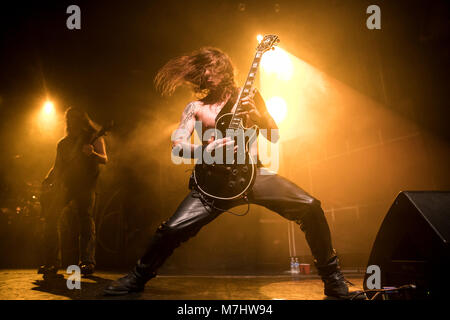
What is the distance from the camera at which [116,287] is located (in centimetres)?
246

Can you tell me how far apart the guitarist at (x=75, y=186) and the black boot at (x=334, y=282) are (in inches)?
119

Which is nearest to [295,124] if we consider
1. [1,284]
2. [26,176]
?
[1,284]

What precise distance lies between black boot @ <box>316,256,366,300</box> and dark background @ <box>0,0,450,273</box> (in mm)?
2499

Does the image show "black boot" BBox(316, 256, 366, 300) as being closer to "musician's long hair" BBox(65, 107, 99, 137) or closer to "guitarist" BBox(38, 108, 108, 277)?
"guitarist" BBox(38, 108, 108, 277)

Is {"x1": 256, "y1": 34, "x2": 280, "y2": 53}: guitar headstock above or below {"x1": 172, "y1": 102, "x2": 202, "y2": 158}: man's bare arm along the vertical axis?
above

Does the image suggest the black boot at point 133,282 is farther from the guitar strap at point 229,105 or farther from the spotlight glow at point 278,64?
the spotlight glow at point 278,64

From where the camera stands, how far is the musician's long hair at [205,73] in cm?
313

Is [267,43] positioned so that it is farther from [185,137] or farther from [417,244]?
[417,244]

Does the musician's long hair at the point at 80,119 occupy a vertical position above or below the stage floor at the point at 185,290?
above

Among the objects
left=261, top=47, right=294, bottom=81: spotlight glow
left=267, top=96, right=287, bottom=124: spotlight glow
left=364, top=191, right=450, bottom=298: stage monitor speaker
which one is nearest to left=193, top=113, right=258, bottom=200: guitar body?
left=364, top=191, right=450, bottom=298: stage monitor speaker

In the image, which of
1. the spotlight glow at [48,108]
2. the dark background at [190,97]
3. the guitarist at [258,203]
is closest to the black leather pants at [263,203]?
the guitarist at [258,203]

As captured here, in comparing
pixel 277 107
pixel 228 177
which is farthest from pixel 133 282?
pixel 277 107

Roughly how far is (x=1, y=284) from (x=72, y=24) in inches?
211

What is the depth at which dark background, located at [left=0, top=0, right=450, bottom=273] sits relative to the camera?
16.8 feet
